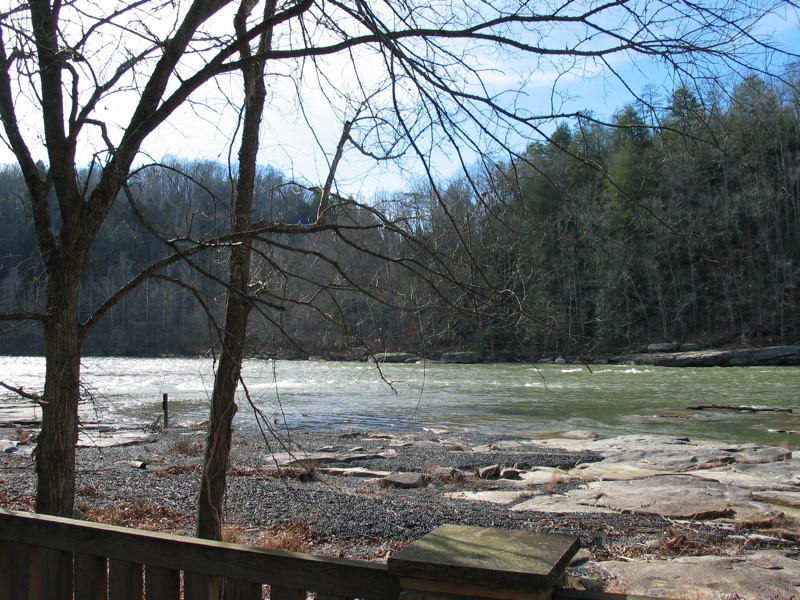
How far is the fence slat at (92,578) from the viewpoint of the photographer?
8.88 feet

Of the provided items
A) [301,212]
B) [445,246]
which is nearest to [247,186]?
[301,212]

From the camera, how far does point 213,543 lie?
248 cm

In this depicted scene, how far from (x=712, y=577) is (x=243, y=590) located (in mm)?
4110

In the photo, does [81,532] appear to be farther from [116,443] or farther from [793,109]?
[116,443]

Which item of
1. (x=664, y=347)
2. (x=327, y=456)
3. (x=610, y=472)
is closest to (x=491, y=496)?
(x=610, y=472)

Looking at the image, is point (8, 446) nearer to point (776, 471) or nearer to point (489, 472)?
→ point (489, 472)

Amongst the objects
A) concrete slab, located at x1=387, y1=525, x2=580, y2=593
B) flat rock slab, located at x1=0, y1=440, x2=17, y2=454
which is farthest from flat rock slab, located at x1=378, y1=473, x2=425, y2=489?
concrete slab, located at x1=387, y1=525, x2=580, y2=593

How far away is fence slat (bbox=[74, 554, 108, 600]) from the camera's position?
2.71 metres

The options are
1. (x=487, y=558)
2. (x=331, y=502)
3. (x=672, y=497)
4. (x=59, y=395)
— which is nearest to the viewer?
(x=487, y=558)

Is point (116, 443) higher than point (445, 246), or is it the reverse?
point (445, 246)

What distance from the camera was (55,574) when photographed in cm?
279

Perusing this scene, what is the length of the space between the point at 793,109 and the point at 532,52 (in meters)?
1.46

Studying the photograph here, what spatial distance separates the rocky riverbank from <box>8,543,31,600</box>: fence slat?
158 cm

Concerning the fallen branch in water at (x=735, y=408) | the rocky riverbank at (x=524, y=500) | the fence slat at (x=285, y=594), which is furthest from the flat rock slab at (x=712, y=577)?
the fallen branch in water at (x=735, y=408)
